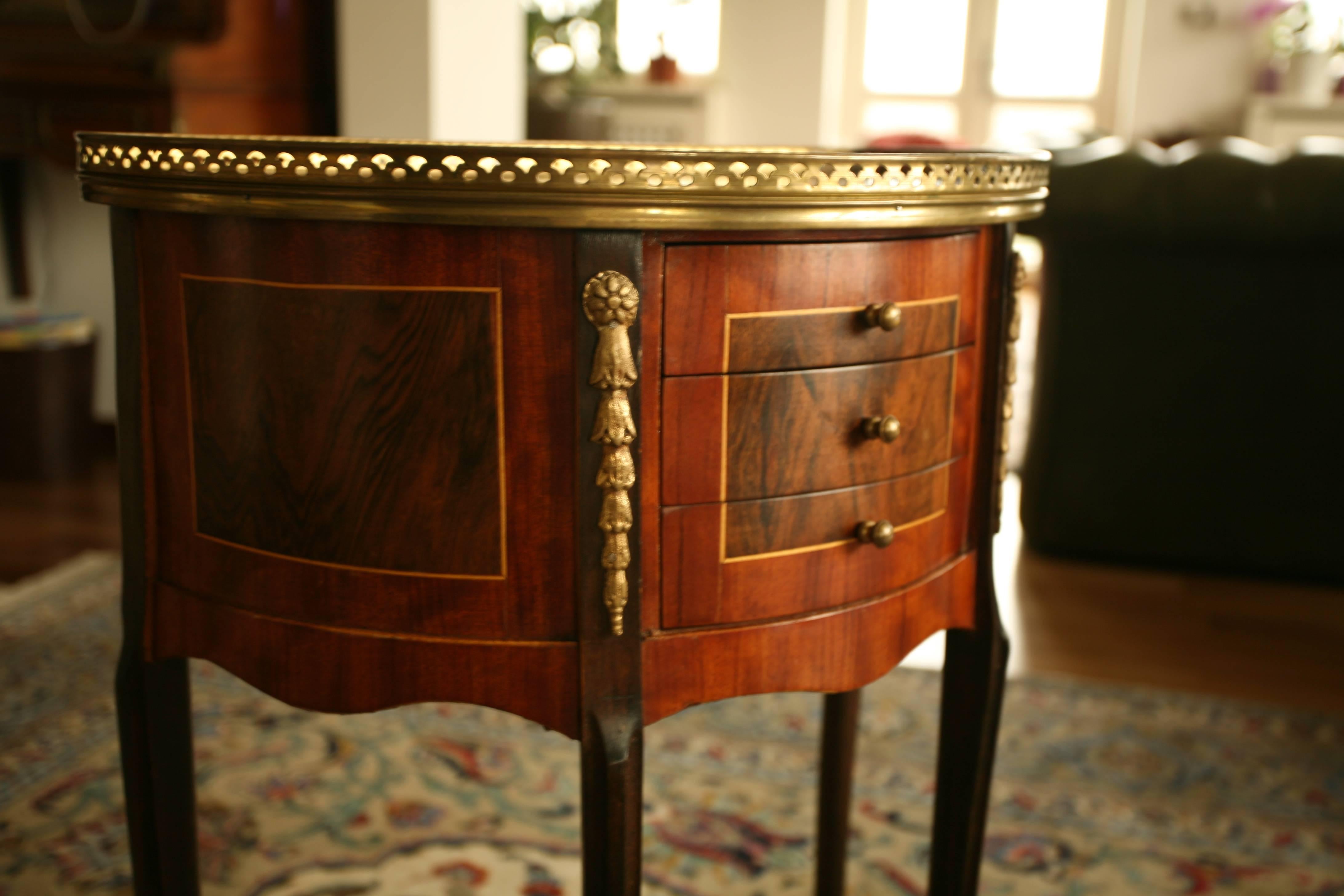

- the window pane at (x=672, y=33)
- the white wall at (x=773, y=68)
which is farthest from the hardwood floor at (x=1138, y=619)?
the window pane at (x=672, y=33)

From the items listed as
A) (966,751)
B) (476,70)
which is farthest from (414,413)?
(476,70)

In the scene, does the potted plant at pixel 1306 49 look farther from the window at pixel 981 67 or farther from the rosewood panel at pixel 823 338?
the rosewood panel at pixel 823 338

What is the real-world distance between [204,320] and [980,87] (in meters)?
8.88

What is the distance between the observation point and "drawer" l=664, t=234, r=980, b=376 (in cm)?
86

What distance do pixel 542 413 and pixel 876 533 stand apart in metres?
0.29

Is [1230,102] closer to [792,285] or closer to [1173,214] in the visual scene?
[1173,214]

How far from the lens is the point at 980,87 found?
9.01m

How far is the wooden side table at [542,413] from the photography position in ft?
2.73

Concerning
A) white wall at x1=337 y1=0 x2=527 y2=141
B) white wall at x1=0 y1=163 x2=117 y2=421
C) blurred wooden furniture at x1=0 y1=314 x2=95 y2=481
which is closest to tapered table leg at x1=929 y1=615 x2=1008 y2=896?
white wall at x1=337 y1=0 x2=527 y2=141

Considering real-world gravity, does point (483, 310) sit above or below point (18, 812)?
above

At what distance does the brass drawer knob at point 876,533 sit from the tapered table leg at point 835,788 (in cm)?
53

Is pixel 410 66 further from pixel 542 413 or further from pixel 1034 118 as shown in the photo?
pixel 1034 118

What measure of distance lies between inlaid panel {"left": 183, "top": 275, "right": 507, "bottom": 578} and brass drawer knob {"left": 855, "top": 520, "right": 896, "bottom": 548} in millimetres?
286

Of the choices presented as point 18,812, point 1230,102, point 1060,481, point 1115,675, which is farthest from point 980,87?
point 18,812
